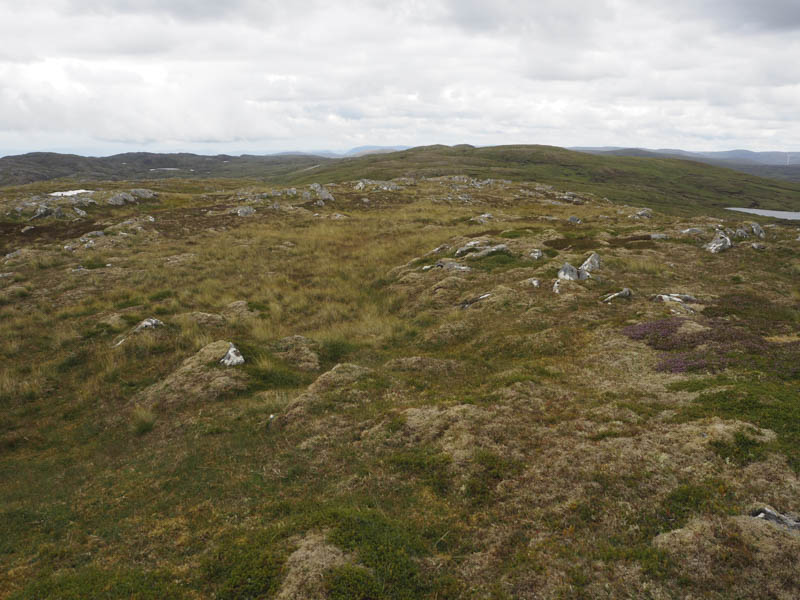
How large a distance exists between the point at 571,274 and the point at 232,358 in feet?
74.2

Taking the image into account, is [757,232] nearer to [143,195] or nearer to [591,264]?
[591,264]

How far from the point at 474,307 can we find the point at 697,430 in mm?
14929

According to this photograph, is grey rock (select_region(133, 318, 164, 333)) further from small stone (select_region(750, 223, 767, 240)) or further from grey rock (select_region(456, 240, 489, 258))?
small stone (select_region(750, 223, 767, 240))

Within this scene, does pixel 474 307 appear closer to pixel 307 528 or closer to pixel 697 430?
pixel 697 430

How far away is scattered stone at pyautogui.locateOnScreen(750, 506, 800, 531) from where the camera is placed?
7033 mm

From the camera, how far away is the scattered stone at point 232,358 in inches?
720

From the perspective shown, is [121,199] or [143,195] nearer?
[121,199]

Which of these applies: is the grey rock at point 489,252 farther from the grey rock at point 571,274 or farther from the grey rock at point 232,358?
the grey rock at point 232,358

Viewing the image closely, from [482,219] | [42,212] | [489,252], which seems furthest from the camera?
[42,212]

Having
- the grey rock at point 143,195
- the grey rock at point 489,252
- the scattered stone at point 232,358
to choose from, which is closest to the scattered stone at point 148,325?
the scattered stone at point 232,358

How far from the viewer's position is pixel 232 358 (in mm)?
18422

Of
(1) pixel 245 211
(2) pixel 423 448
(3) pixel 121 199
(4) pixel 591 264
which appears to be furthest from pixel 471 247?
(3) pixel 121 199

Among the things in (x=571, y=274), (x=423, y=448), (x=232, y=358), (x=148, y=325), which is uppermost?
(x=571, y=274)

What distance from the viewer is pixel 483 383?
15.6m
